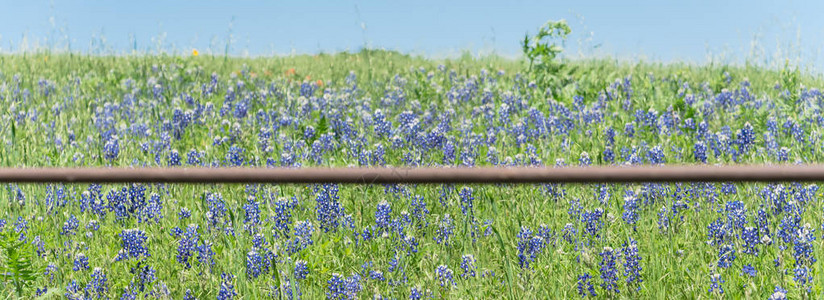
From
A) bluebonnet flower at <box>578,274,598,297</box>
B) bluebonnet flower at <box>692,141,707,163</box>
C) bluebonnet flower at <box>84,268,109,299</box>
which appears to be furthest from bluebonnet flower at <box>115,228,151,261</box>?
bluebonnet flower at <box>692,141,707,163</box>

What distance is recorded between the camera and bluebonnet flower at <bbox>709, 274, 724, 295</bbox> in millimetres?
2887

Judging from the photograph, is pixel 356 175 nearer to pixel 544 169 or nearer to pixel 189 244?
pixel 544 169

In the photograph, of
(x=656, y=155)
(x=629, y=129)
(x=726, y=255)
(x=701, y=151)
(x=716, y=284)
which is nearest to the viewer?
(x=716, y=284)

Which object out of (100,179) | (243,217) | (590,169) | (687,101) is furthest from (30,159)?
(687,101)

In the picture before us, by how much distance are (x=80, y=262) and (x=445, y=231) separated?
59.9 inches

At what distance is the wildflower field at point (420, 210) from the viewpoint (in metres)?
3.13

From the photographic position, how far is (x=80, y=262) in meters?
3.31

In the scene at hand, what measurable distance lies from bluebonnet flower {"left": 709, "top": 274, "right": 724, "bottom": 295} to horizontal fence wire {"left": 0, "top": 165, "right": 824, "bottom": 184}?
4.32ft

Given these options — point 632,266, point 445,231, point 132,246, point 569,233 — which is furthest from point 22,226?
point 632,266

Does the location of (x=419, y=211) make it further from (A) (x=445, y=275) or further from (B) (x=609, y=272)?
(B) (x=609, y=272)

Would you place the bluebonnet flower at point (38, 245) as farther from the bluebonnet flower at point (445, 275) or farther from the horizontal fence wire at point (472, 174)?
the horizontal fence wire at point (472, 174)

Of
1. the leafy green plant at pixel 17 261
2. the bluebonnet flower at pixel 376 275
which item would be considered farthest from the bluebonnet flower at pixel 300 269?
the leafy green plant at pixel 17 261

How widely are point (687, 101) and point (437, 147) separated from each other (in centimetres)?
241

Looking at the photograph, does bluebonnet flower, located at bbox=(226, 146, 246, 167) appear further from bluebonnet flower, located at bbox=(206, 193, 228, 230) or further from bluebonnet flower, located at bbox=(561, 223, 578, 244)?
bluebonnet flower, located at bbox=(561, 223, 578, 244)
